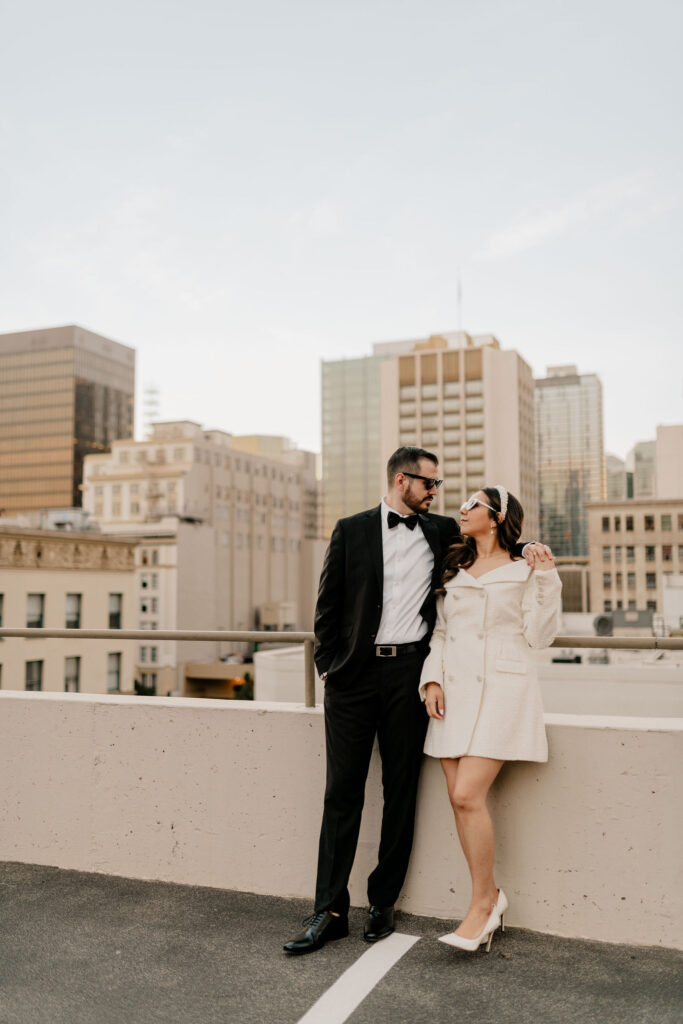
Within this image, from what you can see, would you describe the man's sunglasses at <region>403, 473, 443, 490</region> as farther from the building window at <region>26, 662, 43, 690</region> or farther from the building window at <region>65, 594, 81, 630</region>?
the building window at <region>65, 594, 81, 630</region>

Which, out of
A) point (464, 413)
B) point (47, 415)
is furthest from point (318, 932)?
point (47, 415)

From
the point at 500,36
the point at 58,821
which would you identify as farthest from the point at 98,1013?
the point at 500,36

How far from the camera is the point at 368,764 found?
11.7 feet

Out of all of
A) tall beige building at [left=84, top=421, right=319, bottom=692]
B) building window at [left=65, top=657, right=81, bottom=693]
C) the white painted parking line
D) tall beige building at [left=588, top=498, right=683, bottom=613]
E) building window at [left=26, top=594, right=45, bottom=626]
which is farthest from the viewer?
tall beige building at [left=588, top=498, right=683, bottom=613]

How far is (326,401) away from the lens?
198500mm

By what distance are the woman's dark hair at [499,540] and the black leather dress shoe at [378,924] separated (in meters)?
1.36

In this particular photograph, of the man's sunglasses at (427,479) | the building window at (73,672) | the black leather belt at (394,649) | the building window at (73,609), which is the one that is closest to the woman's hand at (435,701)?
the black leather belt at (394,649)

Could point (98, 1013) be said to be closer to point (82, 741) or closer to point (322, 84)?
point (82, 741)

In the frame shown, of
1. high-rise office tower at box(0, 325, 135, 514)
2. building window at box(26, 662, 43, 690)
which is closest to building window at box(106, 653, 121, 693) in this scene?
building window at box(26, 662, 43, 690)

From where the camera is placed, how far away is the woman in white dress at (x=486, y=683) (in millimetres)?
3250

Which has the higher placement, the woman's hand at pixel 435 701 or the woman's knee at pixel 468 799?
the woman's hand at pixel 435 701

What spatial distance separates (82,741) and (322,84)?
23.7 m

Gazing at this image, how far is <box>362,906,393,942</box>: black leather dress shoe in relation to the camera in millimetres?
3398

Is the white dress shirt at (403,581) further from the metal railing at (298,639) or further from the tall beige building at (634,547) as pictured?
the tall beige building at (634,547)
